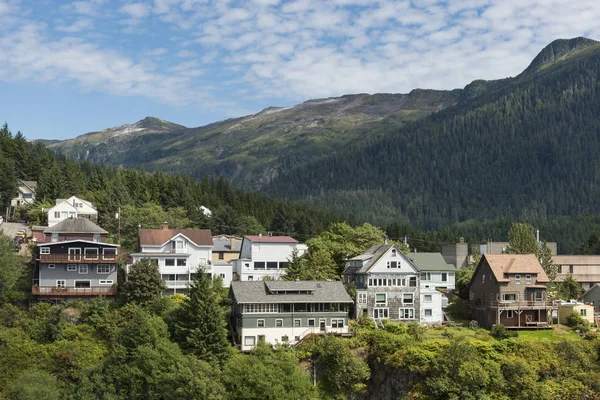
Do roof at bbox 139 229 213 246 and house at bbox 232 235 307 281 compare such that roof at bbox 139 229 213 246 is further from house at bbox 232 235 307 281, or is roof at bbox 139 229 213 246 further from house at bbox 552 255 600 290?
house at bbox 552 255 600 290

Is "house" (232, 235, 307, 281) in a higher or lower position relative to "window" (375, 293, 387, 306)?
higher

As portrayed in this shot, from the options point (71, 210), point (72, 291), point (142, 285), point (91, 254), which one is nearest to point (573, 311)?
point (142, 285)

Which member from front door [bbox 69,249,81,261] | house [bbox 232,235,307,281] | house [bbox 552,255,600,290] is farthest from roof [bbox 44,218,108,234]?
house [bbox 552,255,600,290]

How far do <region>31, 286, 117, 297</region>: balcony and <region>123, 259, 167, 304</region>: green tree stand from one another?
3551 mm

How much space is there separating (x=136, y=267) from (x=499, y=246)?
77.0 meters

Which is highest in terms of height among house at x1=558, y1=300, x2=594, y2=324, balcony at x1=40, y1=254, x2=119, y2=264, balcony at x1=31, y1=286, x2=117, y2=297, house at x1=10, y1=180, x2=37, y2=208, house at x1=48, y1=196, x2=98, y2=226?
house at x1=10, y1=180, x2=37, y2=208

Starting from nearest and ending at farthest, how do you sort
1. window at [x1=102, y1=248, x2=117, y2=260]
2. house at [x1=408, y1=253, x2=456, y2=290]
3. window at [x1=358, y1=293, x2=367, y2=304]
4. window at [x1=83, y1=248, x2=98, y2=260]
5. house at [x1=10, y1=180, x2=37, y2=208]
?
window at [x1=358, y1=293, x2=367, y2=304]
window at [x1=83, y1=248, x2=98, y2=260]
window at [x1=102, y1=248, x2=117, y2=260]
house at [x1=408, y1=253, x2=456, y2=290]
house at [x1=10, y1=180, x2=37, y2=208]

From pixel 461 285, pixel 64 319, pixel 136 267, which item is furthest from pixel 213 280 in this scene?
pixel 461 285

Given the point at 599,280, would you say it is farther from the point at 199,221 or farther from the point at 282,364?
the point at 282,364

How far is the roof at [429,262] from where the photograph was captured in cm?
9600

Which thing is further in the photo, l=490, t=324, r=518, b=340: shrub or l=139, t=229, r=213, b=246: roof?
l=139, t=229, r=213, b=246: roof

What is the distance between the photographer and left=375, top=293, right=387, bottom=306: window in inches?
3081

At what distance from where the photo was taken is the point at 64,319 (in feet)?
239

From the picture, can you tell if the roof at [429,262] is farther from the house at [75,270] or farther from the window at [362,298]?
the house at [75,270]
